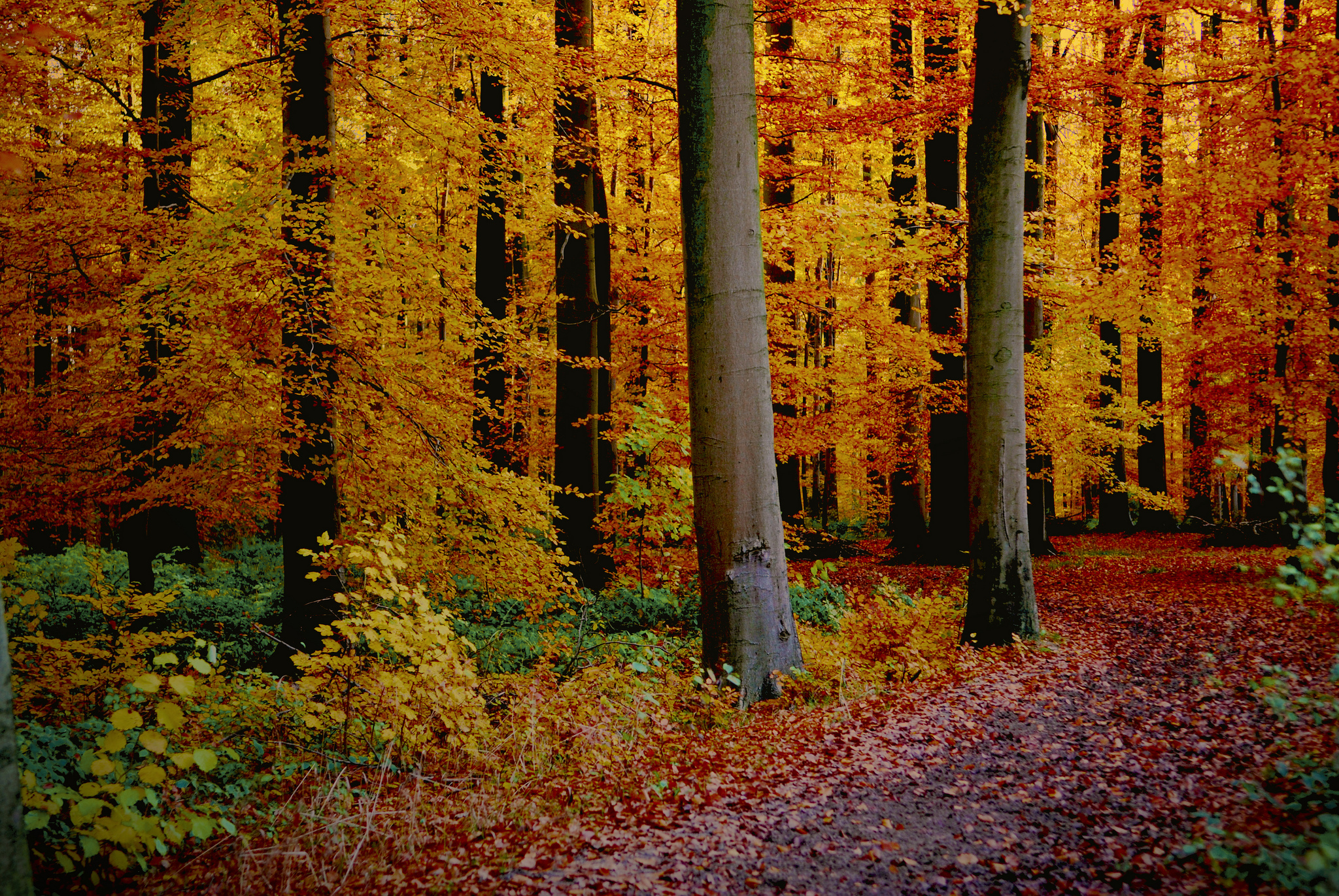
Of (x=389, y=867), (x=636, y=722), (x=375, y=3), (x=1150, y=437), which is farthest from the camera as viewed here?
(x=1150, y=437)

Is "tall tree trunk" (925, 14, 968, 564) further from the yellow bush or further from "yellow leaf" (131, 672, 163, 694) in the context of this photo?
"yellow leaf" (131, 672, 163, 694)

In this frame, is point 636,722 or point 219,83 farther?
point 219,83

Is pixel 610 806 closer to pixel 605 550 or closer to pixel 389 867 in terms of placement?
pixel 389 867

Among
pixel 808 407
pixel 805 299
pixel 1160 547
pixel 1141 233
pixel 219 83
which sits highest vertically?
pixel 219 83

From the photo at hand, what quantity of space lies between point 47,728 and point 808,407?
14.2 metres

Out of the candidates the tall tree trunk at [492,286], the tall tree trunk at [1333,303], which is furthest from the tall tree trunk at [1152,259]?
the tall tree trunk at [492,286]

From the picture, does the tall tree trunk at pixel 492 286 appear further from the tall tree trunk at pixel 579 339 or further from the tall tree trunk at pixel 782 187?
the tall tree trunk at pixel 782 187

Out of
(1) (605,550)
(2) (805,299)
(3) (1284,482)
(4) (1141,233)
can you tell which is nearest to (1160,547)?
(4) (1141,233)

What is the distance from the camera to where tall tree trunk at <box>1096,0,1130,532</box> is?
13.4 metres

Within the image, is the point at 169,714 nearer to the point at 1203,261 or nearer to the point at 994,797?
the point at 994,797

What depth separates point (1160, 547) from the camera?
1570cm

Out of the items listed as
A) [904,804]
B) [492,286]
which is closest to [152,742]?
[904,804]

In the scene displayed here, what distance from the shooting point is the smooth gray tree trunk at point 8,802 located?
6.74ft

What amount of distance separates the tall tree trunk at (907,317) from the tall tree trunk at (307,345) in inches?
318
